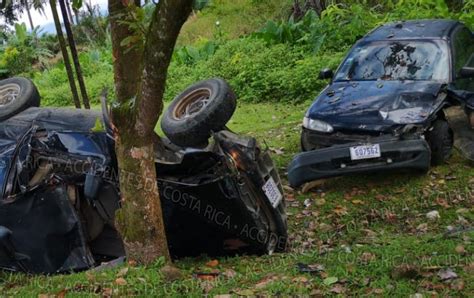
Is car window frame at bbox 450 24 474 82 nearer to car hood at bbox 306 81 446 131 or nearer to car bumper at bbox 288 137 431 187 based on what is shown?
car hood at bbox 306 81 446 131

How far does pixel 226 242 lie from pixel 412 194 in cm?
243

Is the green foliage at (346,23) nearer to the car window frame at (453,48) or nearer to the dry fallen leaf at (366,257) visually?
the car window frame at (453,48)

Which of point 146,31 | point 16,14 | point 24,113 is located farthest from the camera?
point 16,14

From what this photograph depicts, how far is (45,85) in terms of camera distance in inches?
773

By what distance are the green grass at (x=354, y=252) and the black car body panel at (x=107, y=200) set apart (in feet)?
0.64

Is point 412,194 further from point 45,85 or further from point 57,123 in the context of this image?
point 45,85

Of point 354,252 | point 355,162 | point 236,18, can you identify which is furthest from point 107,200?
point 236,18

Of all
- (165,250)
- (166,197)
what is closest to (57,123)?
(166,197)

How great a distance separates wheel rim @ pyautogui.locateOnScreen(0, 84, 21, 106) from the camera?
775 centimetres

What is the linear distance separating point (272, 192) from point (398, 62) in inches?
135

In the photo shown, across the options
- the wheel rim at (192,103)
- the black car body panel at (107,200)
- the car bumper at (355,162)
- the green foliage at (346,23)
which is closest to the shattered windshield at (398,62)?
the car bumper at (355,162)

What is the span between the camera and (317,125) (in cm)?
699

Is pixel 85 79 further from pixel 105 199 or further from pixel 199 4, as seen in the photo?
pixel 199 4

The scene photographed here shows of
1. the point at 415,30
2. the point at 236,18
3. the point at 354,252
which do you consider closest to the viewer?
the point at 354,252
